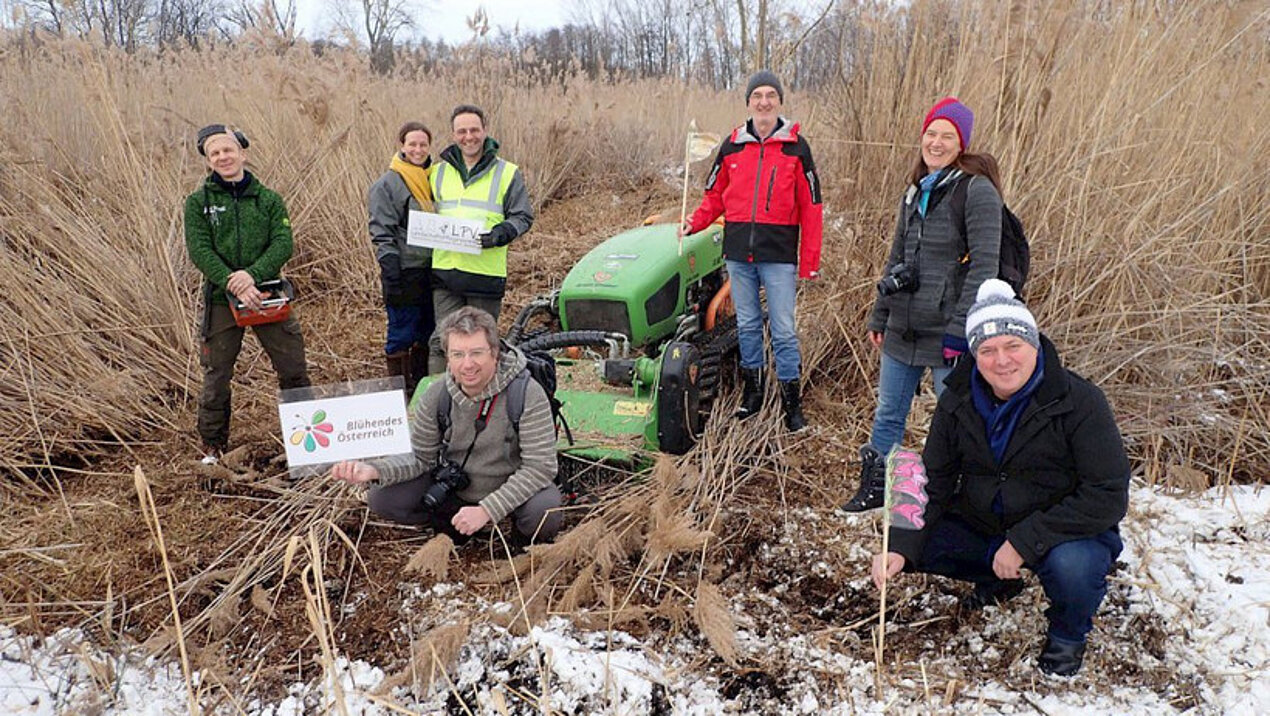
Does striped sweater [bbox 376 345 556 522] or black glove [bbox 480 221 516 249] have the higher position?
black glove [bbox 480 221 516 249]

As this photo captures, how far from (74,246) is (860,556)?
4.18 meters

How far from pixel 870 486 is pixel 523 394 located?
1.37m

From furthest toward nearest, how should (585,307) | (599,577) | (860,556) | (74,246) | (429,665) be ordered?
1. (74,246)
2. (585,307)
3. (860,556)
4. (599,577)
5. (429,665)

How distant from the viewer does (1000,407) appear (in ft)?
7.19

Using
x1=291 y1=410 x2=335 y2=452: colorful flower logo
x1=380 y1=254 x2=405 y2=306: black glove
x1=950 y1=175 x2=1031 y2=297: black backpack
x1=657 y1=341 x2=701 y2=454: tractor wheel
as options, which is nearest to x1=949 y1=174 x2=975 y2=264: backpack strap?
x1=950 y1=175 x2=1031 y2=297: black backpack

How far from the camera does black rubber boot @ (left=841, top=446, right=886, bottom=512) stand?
3.01 metres

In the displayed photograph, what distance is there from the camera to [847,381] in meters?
4.08

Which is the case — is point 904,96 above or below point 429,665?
above

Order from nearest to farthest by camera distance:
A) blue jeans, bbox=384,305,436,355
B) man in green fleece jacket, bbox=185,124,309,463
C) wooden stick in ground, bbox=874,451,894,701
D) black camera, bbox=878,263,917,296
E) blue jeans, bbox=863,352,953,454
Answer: wooden stick in ground, bbox=874,451,894,701, black camera, bbox=878,263,917,296, blue jeans, bbox=863,352,953,454, man in green fleece jacket, bbox=185,124,309,463, blue jeans, bbox=384,305,436,355

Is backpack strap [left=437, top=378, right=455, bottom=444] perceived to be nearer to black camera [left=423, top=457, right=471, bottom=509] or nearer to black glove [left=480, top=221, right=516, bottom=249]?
black camera [left=423, top=457, right=471, bottom=509]

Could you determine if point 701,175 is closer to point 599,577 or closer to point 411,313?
point 411,313

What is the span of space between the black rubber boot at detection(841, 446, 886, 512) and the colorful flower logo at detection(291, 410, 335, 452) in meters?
1.86

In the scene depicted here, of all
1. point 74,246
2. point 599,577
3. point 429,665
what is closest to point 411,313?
point 74,246

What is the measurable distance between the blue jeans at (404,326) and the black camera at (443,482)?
5.15 ft
